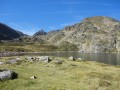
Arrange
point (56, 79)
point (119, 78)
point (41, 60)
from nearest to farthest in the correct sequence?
point (56, 79) < point (119, 78) < point (41, 60)

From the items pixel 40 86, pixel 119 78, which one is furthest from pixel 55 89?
pixel 119 78

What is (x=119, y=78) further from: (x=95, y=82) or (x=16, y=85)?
(x=16, y=85)

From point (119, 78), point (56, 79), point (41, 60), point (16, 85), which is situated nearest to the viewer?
point (16, 85)

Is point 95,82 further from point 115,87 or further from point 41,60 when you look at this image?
point 41,60

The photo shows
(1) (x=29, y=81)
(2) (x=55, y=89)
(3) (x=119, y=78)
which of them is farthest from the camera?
(3) (x=119, y=78)

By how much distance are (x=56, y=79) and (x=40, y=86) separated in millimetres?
5410

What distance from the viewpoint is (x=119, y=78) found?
39062 mm

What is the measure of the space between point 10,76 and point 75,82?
1027 centimetres

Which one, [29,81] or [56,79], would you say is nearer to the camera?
[29,81]

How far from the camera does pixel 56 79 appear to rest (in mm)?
36594

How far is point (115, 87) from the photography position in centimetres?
3203

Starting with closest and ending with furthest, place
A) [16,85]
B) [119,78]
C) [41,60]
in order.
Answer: [16,85] < [119,78] < [41,60]

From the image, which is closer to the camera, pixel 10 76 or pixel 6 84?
pixel 6 84

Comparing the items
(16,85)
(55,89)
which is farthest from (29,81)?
(55,89)
